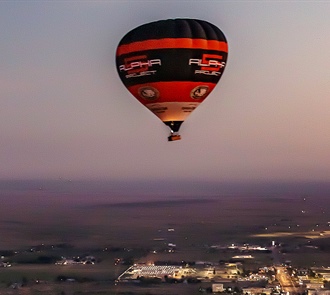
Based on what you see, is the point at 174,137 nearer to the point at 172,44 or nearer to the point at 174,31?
the point at 172,44

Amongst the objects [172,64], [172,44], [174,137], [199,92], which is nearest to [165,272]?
[174,137]

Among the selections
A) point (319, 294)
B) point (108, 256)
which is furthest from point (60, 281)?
point (319, 294)

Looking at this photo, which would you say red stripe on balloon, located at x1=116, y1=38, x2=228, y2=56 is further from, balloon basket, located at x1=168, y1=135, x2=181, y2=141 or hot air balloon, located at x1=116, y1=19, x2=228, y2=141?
balloon basket, located at x1=168, y1=135, x2=181, y2=141

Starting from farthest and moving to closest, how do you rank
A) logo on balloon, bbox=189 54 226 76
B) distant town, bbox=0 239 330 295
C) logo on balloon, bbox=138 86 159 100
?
distant town, bbox=0 239 330 295
logo on balloon, bbox=138 86 159 100
logo on balloon, bbox=189 54 226 76

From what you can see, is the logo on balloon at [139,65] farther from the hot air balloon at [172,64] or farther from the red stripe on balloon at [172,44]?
the red stripe on balloon at [172,44]

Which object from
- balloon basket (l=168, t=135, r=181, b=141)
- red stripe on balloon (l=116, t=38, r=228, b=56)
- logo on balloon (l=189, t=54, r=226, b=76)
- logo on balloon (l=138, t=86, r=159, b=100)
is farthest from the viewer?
balloon basket (l=168, t=135, r=181, b=141)

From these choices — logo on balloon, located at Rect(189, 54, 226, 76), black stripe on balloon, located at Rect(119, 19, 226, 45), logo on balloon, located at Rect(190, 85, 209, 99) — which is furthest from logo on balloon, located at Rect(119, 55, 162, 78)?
logo on balloon, located at Rect(190, 85, 209, 99)

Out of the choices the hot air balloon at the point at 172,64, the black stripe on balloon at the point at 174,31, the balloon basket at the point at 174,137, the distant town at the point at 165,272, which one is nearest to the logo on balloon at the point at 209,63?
the hot air balloon at the point at 172,64
